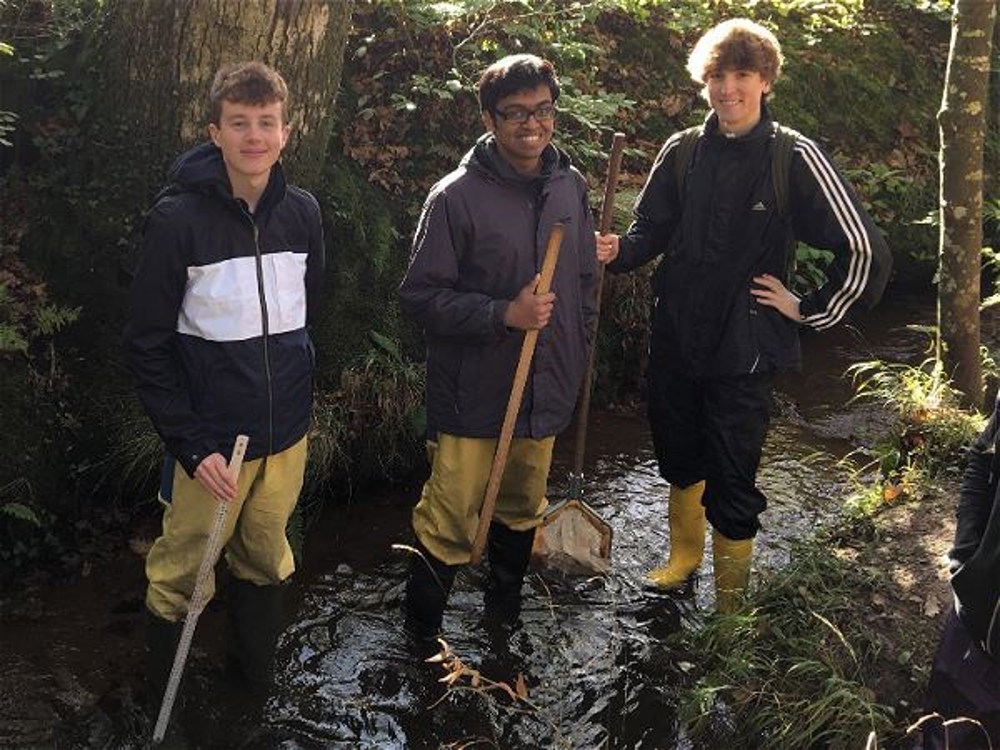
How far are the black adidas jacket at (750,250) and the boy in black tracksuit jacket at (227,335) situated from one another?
1830mm

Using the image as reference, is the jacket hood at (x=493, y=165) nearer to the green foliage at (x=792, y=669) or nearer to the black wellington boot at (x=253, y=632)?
the black wellington boot at (x=253, y=632)

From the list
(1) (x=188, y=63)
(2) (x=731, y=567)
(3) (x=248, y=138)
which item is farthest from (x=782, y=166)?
(1) (x=188, y=63)

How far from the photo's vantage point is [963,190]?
243 inches

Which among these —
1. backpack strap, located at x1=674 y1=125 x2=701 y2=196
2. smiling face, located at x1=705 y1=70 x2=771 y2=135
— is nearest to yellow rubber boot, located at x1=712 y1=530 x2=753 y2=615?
backpack strap, located at x1=674 y1=125 x2=701 y2=196

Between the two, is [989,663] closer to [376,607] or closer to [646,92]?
[376,607]

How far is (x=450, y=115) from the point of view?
7.64m

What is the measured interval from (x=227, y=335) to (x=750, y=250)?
2433mm

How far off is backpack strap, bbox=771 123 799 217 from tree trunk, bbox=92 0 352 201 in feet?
8.94

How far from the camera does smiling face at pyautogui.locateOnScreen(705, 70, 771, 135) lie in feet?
14.9

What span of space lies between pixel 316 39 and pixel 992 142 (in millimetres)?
8004

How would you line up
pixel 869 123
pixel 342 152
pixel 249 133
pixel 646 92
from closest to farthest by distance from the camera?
pixel 249 133
pixel 342 152
pixel 646 92
pixel 869 123

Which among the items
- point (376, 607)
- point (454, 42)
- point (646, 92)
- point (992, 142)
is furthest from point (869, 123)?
point (376, 607)

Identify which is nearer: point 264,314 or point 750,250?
point 264,314

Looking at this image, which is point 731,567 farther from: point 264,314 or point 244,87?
point 244,87
